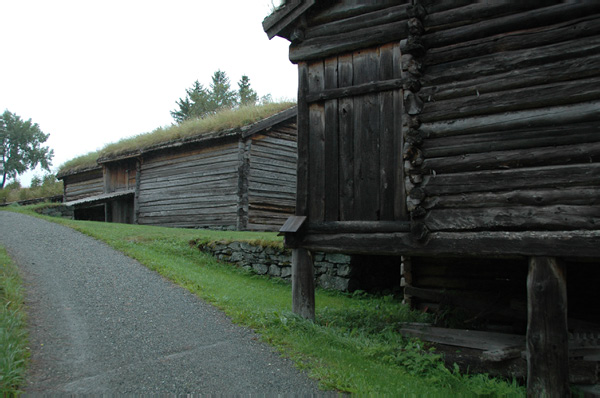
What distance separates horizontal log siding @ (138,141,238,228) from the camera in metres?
16.5

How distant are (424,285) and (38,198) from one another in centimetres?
2839

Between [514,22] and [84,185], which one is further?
[84,185]

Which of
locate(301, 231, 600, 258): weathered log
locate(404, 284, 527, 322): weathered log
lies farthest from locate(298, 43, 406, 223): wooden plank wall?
locate(404, 284, 527, 322): weathered log

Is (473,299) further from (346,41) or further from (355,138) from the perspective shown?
(346,41)

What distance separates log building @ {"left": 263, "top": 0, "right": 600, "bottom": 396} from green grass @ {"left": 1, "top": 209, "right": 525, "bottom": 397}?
619mm

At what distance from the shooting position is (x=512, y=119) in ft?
17.2

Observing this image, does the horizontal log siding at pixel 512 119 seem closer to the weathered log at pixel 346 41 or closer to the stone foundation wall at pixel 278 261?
the weathered log at pixel 346 41

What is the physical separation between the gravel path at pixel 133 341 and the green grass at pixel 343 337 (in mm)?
298

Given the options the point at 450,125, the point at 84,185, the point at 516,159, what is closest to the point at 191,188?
the point at 84,185

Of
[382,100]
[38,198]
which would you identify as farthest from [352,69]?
[38,198]

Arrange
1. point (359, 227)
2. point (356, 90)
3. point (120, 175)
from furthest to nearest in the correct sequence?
Result: 1. point (120, 175)
2. point (356, 90)
3. point (359, 227)

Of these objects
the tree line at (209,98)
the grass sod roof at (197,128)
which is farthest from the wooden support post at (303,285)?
the tree line at (209,98)

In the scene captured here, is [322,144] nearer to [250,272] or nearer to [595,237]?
[595,237]

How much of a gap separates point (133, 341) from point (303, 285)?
2.47 m
